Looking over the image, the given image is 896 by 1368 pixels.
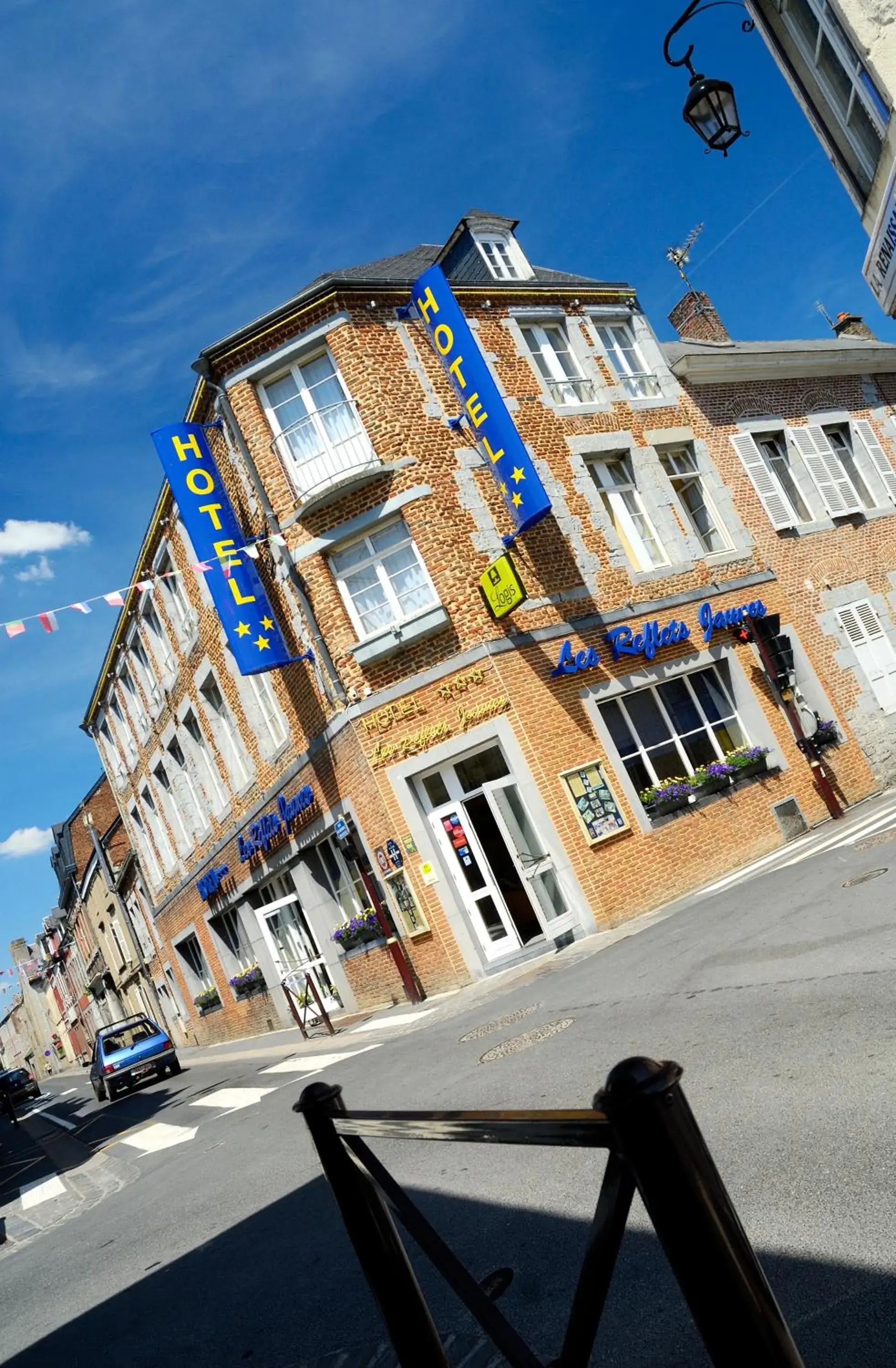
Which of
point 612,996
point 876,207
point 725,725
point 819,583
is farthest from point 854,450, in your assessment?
point 612,996

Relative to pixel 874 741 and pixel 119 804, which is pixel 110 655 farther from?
pixel 874 741

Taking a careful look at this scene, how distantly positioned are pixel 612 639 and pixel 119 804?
21100 millimetres

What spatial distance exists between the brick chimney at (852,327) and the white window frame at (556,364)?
40.8 ft

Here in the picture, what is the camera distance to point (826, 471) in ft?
62.7

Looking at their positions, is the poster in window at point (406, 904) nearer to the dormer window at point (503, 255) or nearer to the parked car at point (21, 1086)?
the dormer window at point (503, 255)

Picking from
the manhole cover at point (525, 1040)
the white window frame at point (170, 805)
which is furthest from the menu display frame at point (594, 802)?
the white window frame at point (170, 805)

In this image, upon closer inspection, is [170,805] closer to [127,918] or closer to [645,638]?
[127,918]

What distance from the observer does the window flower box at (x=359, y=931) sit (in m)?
15.3

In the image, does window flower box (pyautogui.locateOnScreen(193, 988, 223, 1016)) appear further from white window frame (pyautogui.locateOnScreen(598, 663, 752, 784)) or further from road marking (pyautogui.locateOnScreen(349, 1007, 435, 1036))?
white window frame (pyautogui.locateOnScreen(598, 663, 752, 784))

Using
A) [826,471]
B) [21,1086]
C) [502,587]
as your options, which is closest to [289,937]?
[502,587]

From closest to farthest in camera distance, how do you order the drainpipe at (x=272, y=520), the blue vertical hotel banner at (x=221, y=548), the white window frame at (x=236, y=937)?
the drainpipe at (x=272, y=520) → the blue vertical hotel banner at (x=221, y=548) → the white window frame at (x=236, y=937)

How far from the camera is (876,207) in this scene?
9.66 metres

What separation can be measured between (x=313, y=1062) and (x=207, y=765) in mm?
11377

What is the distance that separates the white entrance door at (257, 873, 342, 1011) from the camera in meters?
18.4
